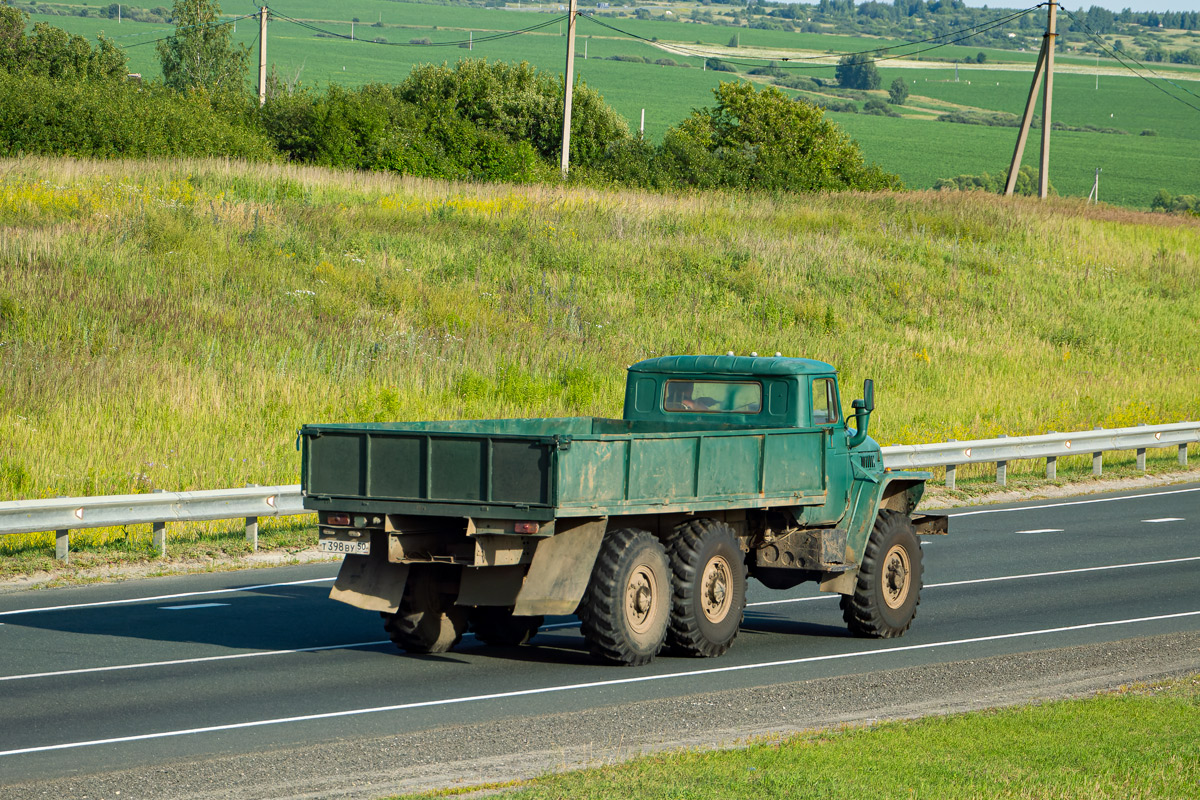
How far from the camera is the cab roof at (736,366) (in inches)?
508

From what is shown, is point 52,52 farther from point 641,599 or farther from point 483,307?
point 641,599

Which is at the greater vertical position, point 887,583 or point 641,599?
point 641,599

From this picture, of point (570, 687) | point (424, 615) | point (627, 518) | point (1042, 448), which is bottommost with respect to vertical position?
point (1042, 448)

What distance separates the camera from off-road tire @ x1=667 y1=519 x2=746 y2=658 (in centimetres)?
1159

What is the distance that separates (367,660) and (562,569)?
6.29 ft

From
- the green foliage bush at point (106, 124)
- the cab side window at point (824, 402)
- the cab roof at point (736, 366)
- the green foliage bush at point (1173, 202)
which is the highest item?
the green foliage bush at point (106, 124)

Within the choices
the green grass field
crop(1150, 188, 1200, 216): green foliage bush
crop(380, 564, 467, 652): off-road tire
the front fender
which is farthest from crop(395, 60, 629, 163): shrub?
crop(1150, 188, 1200, 216): green foliage bush

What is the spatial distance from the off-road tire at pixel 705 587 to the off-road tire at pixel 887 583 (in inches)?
55.1

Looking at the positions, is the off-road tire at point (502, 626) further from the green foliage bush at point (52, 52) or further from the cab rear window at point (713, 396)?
the green foliage bush at point (52, 52)

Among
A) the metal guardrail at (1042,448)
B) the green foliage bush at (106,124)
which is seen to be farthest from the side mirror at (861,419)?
the green foliage bush at (106,124)

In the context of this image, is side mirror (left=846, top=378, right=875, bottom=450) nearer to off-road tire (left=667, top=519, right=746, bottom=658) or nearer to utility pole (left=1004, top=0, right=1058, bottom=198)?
off-road tire (left=667, top=519, right=746, bottom=658)

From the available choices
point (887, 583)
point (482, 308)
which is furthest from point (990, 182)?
point (887, 583)

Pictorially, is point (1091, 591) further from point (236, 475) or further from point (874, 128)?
point (874, 128)

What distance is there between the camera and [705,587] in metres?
11.8
